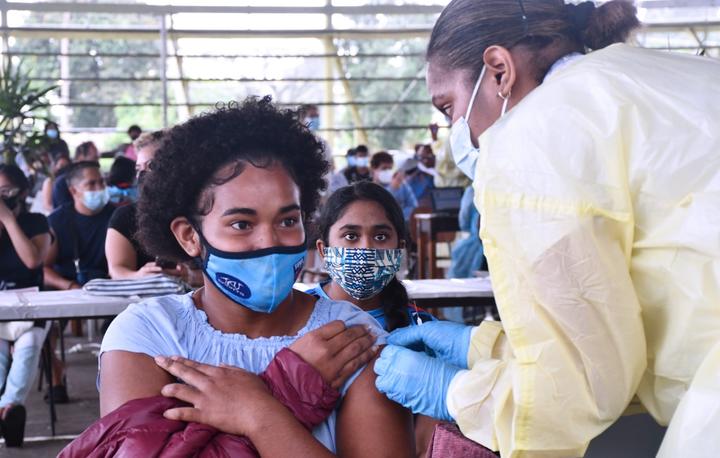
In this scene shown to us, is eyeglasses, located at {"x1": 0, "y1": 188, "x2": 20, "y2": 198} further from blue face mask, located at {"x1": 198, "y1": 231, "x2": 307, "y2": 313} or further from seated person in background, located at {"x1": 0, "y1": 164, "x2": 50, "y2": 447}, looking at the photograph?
blue face mask, located at {"x1": 198, "y1": 231, "x2": 307, "y2": 313}

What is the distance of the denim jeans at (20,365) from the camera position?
4.20 m

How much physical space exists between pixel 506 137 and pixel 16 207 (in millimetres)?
4016

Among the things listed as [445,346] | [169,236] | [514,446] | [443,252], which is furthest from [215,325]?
[443,252]

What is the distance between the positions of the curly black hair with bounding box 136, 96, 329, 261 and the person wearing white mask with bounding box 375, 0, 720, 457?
558 mm

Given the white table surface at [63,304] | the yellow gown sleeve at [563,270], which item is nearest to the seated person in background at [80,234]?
the white table surface at [63,304]

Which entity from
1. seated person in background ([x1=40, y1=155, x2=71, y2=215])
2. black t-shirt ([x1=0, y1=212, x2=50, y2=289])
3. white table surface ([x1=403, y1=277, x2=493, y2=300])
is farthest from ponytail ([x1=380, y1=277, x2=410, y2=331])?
seated person in background ([x1=40, y1=155, x2=71, y2=215])

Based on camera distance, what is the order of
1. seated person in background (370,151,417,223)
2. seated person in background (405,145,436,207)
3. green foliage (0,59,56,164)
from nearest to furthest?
green foliage (0,59,56,164) → seated person in background (370,151,417,223) → seated person in background (405,145,436,207)

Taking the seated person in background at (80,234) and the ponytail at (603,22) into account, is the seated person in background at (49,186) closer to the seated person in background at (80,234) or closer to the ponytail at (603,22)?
the seated person in background at (80,234)

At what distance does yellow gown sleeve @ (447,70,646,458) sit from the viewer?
1307 mm

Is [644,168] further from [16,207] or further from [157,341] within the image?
[16,207]

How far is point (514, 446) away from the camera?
138 cm

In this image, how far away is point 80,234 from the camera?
17.5 ft

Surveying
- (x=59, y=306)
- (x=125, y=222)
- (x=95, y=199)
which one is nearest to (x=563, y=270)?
(x=59, y=306)

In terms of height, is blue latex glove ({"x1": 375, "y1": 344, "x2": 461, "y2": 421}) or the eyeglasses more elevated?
the eyeglasses
